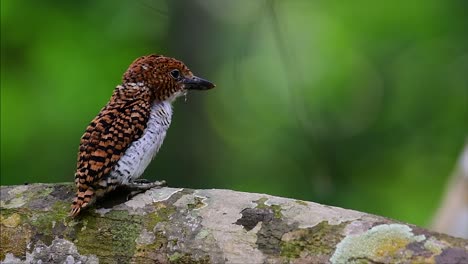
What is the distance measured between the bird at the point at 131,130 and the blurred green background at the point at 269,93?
2779 millimetres

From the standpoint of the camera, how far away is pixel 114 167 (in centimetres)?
364

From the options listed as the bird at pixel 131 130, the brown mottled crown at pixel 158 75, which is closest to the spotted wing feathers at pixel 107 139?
the bird at pixel 131 130

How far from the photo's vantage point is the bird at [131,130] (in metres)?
3.53

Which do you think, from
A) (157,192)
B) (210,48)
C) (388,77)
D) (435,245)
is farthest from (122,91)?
(388,77)

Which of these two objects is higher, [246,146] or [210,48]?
[210,48]

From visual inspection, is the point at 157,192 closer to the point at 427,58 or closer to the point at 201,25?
the point at 201,25

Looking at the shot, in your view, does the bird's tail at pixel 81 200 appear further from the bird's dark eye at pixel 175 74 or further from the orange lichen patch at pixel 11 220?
the bird's dark eye at pixel 175 74

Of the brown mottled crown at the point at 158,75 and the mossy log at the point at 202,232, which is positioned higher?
the brown mottled crown at the point at 158,75

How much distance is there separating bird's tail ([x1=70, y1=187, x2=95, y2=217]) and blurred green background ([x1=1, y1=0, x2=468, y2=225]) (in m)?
3.57

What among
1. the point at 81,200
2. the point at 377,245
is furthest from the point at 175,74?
the point at 377,245

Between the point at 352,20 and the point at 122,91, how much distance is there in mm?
8867

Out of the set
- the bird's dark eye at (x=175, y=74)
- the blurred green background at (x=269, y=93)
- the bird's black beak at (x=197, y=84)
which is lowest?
the blurred green background at (x=269, y=93)

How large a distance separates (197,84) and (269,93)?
6.89 meters

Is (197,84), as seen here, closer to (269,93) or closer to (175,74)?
(175,74)
